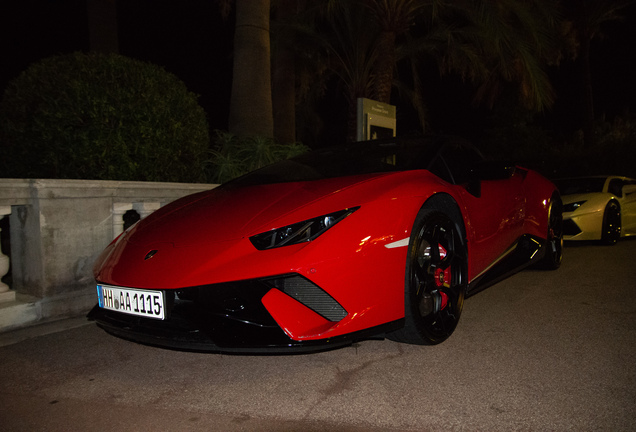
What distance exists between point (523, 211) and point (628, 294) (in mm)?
1115

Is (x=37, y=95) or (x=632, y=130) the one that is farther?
(x=632, y=130)

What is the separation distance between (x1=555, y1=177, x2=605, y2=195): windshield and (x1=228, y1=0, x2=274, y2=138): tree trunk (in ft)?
15.3

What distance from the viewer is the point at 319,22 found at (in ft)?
35.3

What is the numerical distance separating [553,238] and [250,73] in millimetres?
5031

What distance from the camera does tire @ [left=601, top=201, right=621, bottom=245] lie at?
697 cm

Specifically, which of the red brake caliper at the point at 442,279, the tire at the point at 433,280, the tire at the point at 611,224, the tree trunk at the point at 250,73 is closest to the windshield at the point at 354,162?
the tire at the point at 433,280

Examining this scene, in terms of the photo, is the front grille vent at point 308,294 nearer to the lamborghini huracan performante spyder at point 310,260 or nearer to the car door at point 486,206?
the lamborghini huracan performante spyder at point 310,260

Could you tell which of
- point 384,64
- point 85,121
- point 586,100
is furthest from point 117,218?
Answer: point 586,100

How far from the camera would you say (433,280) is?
113 inches

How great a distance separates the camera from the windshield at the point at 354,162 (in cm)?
319

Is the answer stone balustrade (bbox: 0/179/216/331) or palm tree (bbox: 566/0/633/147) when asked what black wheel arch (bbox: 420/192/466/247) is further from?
palm tree (bbox: 566/0/633/147)

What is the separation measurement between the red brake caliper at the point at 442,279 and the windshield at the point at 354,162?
1.85 ft

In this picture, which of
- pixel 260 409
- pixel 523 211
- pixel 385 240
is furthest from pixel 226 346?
pixel 523 211

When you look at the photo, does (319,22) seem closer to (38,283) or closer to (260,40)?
(260,40)
